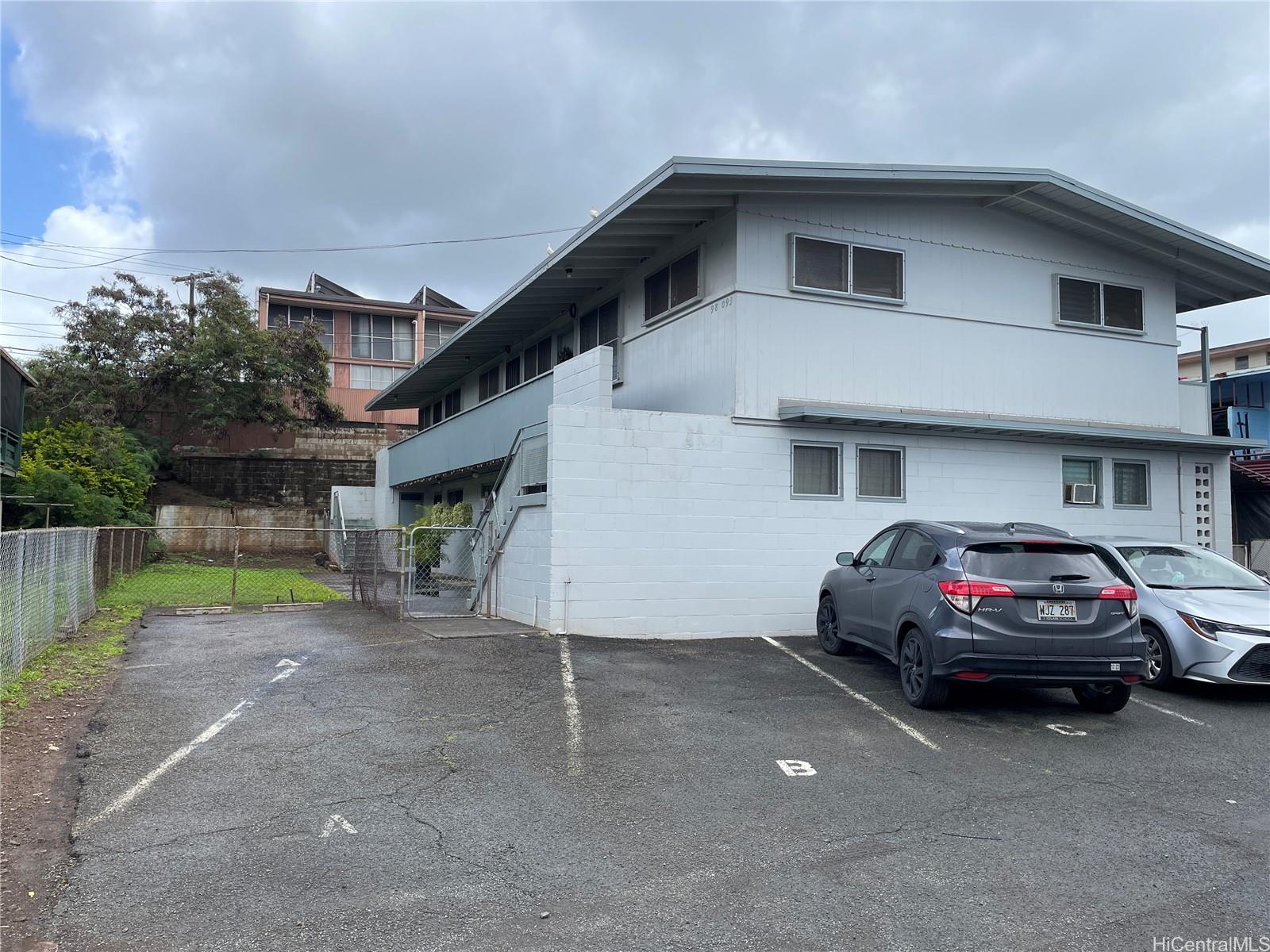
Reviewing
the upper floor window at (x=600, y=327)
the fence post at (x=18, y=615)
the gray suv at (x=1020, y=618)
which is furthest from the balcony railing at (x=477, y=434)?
the gray suv at (x=1020, y=618)

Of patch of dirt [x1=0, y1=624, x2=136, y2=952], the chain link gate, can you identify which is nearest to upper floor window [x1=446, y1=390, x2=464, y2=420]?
the chain link gate

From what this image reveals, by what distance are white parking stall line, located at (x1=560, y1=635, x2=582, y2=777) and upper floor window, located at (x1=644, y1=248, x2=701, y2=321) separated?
232 inches

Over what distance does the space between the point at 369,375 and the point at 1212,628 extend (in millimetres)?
44878

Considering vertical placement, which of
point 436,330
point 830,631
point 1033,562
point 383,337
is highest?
point 436,330

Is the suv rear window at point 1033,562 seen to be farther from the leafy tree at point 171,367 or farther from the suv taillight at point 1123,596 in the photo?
the leafy tree at point 171,367

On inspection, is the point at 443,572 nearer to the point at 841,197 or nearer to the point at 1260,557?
the point at 841,197

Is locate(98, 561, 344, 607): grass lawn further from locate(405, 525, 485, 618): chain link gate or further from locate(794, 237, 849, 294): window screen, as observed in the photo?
locate(794, 237, 849, 294): window screen

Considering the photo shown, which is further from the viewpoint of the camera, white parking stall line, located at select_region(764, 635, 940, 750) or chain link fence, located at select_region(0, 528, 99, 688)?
chain link fence, located at select_region(0, 528, 99, 688)

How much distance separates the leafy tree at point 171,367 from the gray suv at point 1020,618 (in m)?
29.4

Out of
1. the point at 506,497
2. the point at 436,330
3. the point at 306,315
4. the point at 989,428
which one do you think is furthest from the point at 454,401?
the point at 436,330

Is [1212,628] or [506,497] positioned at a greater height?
[506,497]

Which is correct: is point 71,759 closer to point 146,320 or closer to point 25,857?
point 25,857

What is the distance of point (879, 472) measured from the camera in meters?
13.4

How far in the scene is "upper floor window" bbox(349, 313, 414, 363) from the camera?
1925 inches
